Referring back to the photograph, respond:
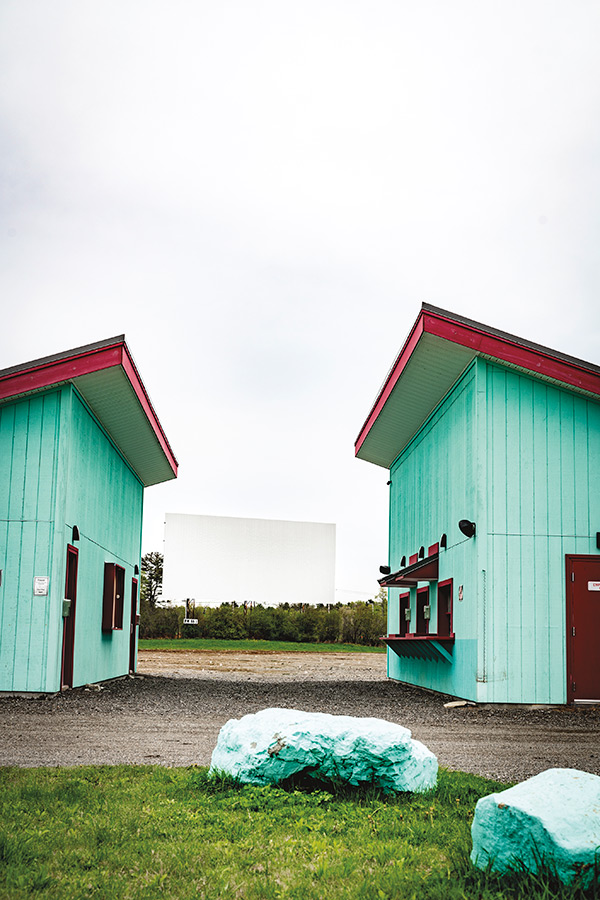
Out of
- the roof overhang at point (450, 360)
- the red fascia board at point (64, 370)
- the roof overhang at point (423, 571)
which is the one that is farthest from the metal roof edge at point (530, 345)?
the red fascia board at point (64, 370)

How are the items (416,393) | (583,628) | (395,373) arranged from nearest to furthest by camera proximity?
(583,628), (395,373), (416,393)

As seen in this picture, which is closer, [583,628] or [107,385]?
[583,628]

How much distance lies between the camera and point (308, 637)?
4259 centimetres

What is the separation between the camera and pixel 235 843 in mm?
4000

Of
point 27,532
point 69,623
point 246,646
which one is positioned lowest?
point 246,646

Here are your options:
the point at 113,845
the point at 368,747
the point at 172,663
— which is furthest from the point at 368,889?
the point at 172,663

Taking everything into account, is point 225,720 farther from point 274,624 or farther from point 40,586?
point 274,624

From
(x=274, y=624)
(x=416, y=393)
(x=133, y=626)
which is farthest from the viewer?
(x=274, y=624)

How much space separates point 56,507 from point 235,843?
29.4ft

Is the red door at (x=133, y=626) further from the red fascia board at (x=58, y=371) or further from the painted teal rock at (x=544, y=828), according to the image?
the painted teal rock at (x=544, y=828)

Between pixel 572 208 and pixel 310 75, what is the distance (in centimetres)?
467

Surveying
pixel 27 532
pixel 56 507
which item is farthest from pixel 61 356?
pixel 27 532

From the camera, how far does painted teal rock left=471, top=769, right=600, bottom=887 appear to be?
317cm

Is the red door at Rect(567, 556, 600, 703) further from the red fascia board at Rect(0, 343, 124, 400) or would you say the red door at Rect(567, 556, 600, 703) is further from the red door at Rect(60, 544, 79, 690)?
the red fascia board at Rect(0, 343, 124, 400)
